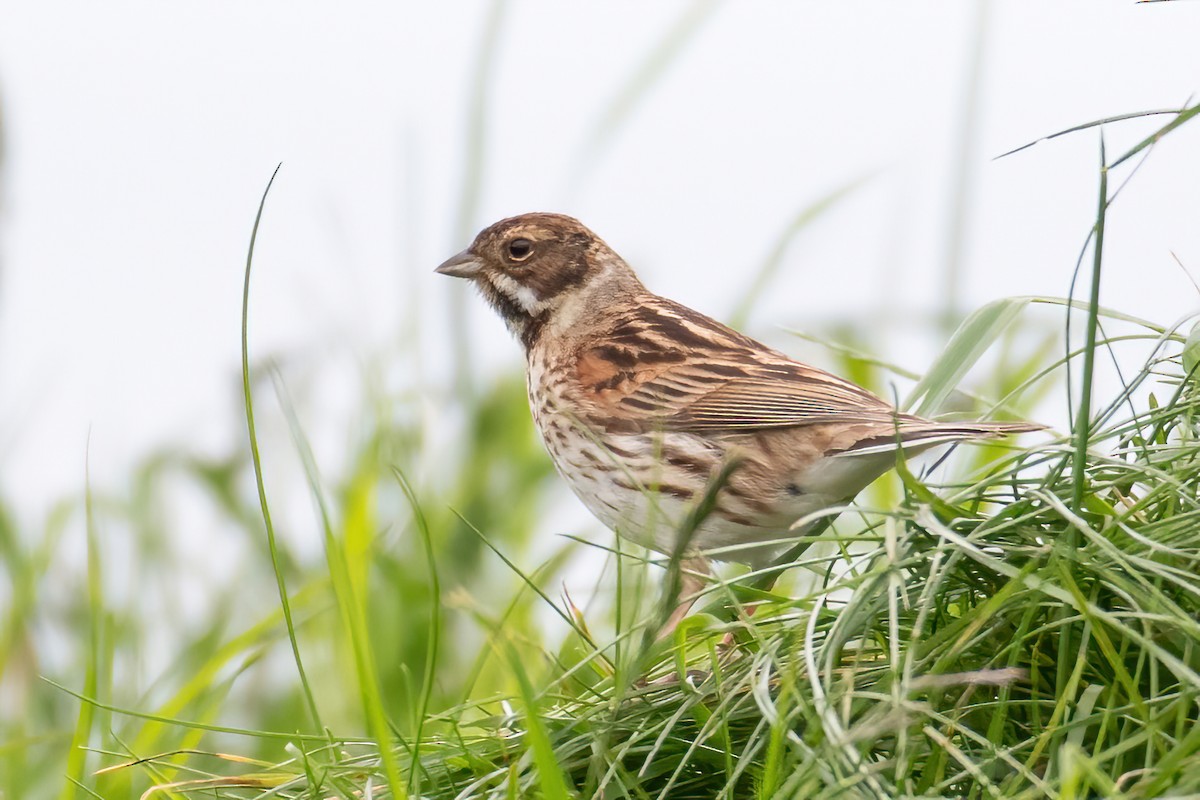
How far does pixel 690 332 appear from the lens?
4.92 metres

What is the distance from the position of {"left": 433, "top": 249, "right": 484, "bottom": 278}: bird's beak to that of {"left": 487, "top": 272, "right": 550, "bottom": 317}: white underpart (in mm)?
64

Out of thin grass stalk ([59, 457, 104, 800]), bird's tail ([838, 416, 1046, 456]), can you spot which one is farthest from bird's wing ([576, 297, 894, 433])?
thin grass stalk ([59, 457, 104, 800])

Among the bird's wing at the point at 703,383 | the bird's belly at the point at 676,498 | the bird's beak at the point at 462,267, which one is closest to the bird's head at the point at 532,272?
the bird's beak at the point at 462,267

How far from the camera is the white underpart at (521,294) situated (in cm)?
538

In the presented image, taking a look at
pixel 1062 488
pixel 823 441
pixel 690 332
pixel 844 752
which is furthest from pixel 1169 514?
pixel 690 332

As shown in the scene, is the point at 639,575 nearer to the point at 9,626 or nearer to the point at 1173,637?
the point at 1173,637

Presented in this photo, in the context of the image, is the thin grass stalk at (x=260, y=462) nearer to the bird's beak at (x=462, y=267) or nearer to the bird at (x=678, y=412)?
the bird at (x=678, y=412)

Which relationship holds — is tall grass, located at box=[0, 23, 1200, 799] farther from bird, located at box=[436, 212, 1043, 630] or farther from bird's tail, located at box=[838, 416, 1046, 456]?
bird, located at box=[436, 212, 1043, 630]

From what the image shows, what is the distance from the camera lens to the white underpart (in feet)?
17.7

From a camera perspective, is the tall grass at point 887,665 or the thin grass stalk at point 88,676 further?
the thin grass stalk at point 88,676

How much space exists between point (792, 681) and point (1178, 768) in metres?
0.50

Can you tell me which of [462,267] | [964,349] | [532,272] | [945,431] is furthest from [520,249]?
[964,349]

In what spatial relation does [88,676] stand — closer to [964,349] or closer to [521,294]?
[964,349]

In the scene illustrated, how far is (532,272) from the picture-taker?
5.39m
